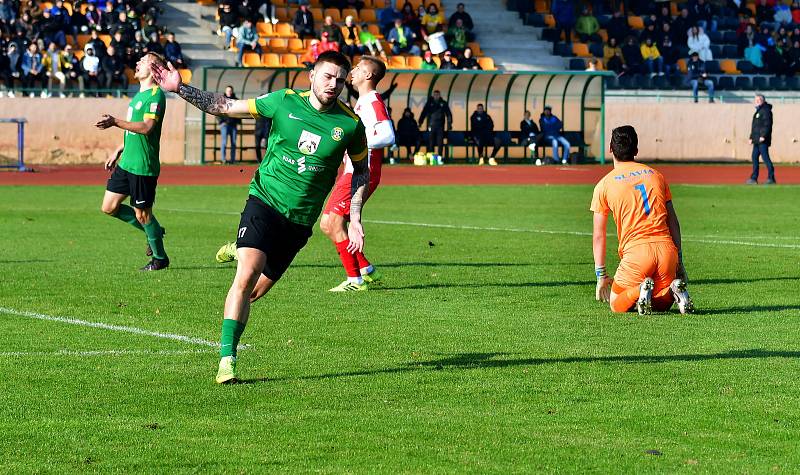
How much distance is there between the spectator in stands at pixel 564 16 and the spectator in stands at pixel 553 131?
23.4ft

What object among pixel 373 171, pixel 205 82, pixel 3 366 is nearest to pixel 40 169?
pixel 205 82

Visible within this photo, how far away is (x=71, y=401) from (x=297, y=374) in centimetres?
144

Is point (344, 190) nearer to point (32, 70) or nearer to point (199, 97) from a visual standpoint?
point (199, 97)

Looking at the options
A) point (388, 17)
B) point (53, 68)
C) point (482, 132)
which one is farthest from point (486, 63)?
point (53, 68)

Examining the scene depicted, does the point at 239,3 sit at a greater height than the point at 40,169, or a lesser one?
greater

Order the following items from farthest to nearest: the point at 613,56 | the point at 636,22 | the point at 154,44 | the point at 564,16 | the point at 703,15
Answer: the point at 636,22
the point at 703,15
the point at 564,16
the point at 613,56
the point at 154,44

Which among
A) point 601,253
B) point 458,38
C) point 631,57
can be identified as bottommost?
point 601,253

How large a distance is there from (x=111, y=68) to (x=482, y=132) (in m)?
10.8

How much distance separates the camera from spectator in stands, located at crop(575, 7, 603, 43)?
→ 1921 inches

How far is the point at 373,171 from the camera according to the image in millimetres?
12398

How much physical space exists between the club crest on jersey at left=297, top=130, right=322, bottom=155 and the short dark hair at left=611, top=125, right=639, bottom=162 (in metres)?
3.62

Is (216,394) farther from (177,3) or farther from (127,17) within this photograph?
(177,3)

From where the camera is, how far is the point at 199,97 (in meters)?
8.07

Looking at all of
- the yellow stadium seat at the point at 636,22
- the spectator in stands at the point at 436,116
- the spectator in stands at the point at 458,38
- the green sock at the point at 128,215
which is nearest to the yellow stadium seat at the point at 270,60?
the spectator in stands at the point at 436,116
